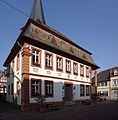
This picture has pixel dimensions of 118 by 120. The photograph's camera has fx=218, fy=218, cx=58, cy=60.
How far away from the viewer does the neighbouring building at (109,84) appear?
67.6 metres

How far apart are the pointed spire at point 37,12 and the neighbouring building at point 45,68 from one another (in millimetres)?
8183

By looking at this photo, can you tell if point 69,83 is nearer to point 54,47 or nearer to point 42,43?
point 54,47

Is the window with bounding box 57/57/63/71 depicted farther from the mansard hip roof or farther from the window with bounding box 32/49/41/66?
the window with bounding box 32/49/41/66

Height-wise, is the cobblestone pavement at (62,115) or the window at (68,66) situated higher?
the window at (68,66)

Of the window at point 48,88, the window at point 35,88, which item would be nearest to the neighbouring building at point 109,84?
the window at point 48,88

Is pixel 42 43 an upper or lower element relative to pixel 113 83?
upper

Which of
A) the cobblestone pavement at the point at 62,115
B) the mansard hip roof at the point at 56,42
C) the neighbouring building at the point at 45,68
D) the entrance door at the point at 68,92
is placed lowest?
the cobblestone pavement at the point at 62,115

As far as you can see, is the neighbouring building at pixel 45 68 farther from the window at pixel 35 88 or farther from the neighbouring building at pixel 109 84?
the neighbouring building at pixel 109 84

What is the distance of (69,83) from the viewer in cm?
2920

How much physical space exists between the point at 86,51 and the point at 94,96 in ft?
26.6

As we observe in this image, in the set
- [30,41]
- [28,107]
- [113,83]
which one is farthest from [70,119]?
[113,83]

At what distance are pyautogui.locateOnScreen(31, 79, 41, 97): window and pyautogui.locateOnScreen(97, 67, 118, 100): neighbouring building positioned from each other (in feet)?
154

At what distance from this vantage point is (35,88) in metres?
22.7

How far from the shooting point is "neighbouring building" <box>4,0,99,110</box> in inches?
864
